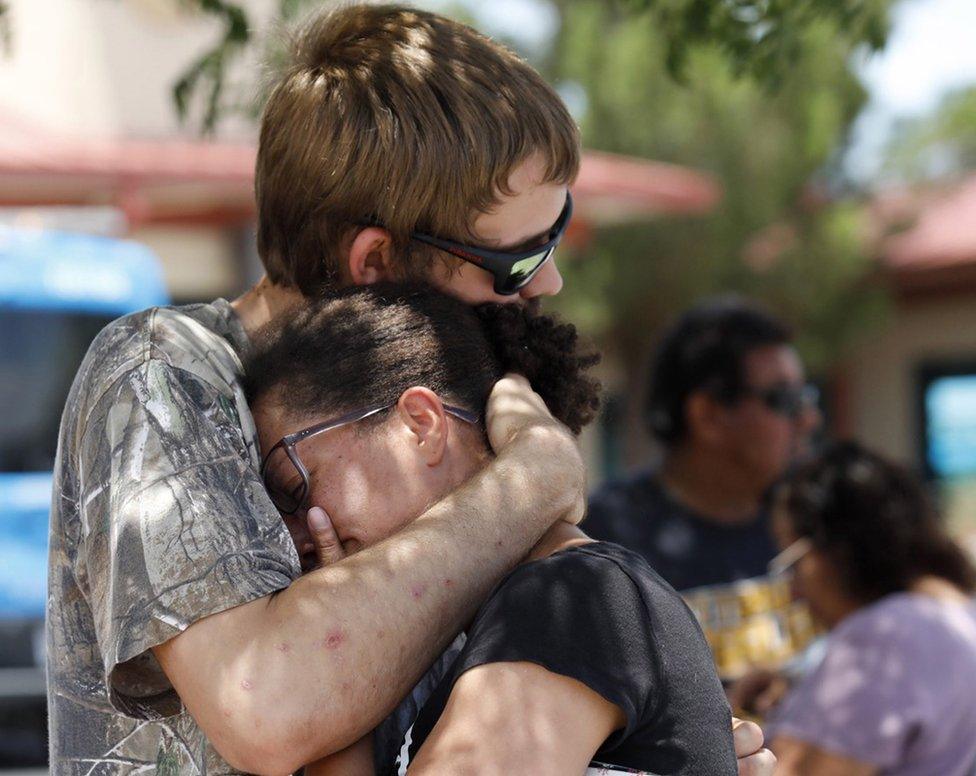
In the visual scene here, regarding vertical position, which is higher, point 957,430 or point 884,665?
point 884,665

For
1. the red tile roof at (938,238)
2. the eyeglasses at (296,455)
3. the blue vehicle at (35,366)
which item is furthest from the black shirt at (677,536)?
the red tile roof at (938,238)

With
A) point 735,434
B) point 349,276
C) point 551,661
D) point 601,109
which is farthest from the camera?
point 601,109

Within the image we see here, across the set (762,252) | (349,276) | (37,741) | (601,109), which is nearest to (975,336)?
(762,252)

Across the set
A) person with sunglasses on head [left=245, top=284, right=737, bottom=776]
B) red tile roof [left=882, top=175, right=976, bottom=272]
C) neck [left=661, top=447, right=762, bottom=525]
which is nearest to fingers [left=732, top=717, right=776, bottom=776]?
person with sunglasses on head [left=245, top=284, right=737, bottom=776]

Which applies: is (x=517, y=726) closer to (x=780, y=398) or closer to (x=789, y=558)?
(x=789, y=558)

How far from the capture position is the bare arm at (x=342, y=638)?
1.56 m

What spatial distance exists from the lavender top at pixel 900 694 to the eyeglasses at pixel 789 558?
0.55 meters

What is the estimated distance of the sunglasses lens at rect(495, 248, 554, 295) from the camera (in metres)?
2.02

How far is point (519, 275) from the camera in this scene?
204 centimetres

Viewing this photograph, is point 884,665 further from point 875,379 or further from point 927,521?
point 875,379

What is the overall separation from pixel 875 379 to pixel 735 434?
1170cm

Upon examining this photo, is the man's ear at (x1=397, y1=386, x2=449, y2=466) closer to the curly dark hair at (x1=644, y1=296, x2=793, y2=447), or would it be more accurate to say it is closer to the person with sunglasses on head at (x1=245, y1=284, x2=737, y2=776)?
the person with sunglasses on head at (x1=245, y1=284, x2=737, y2=776)

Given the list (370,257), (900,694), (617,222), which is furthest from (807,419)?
(617,222)

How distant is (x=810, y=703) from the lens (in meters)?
3.40
